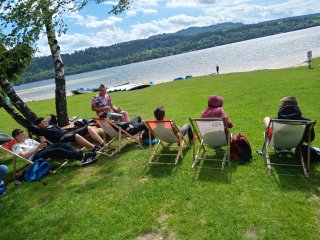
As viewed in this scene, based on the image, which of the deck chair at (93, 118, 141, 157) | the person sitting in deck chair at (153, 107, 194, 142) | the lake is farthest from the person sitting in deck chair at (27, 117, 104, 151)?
the lake

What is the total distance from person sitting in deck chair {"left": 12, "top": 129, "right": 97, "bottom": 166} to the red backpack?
329 centimetres

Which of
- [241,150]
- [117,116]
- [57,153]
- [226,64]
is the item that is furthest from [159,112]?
[226,64]

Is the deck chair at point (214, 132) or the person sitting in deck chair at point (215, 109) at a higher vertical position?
the person sitting in deck chair at point (215, 109)

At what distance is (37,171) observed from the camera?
6.82m

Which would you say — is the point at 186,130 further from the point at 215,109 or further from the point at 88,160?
the point at 88,160

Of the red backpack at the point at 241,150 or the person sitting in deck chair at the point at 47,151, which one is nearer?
the red backpack at the point at 241,150

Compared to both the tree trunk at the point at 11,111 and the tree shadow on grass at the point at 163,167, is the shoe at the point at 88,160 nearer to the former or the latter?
the tree shadow on grass at the point at 163,167

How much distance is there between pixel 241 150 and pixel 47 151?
4356 millimetres

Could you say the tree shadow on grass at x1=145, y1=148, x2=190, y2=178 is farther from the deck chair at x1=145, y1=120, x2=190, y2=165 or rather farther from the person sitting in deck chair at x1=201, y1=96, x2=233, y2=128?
the person sitting in deck chair at x1=201, y1=96, x2=233, y2=128

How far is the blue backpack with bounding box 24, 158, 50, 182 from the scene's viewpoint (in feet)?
22.1

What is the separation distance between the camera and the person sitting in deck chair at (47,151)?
7.13 m

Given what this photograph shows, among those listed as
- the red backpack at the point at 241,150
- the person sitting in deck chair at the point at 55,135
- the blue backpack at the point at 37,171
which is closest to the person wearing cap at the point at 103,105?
the person sitting in deck chair at the point at 55,135

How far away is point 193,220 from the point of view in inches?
172

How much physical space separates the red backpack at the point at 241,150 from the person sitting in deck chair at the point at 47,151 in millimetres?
3286
